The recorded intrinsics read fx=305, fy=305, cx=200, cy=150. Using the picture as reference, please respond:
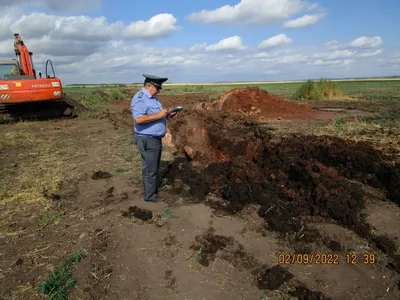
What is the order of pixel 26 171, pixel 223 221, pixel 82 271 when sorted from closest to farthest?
pixel 82 271 < pixel 223 221 < pixel 26 171

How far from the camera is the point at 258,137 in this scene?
23.8 ft

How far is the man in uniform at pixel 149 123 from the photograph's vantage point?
163 inches

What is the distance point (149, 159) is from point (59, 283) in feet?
6.56

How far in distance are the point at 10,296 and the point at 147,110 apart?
2.52m

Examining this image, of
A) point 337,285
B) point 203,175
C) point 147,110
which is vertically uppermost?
point 147,110

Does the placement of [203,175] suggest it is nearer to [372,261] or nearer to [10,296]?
[372,261]

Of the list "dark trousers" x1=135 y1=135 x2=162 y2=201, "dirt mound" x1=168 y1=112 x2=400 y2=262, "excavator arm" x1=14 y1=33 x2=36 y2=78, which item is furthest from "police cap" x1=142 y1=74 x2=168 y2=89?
"excavator arm" x1=14 y1=33 x2=36 y2=78

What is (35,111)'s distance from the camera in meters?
13.5

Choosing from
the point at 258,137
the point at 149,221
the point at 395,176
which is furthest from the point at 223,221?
the point at 258,137

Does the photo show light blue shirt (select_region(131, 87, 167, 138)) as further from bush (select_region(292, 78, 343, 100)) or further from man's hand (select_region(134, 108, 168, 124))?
bush (select_region(292, 78, 343, 100))

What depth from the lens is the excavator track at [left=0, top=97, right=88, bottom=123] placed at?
42.4 ft

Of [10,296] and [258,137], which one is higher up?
[258,137]

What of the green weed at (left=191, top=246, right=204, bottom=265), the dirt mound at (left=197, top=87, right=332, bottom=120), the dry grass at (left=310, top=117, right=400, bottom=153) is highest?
the dirt mound at (left=197, top=87, right=332, bottom=120)
